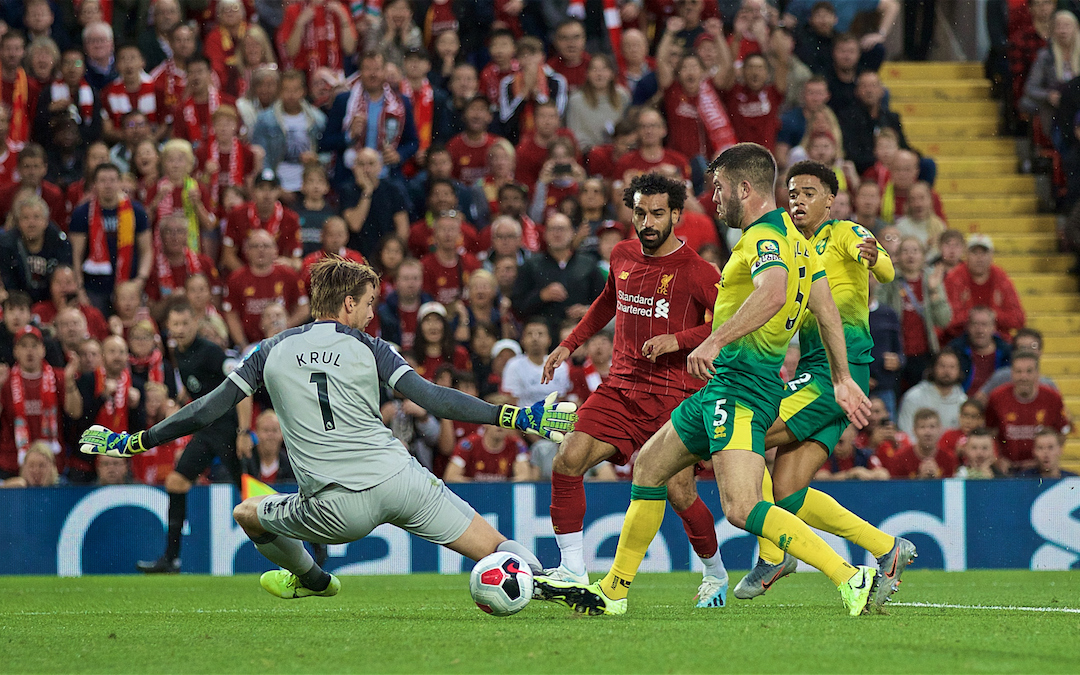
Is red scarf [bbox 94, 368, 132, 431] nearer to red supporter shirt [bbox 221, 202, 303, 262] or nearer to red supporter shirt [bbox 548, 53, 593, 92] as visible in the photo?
red supporter shirt [bbox 221, 202, 303, 262]

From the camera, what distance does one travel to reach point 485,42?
52.3 feet

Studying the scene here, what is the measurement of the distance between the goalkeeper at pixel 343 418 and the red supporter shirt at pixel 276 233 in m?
7.09

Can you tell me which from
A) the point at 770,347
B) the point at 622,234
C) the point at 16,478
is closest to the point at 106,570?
the point at 16,478

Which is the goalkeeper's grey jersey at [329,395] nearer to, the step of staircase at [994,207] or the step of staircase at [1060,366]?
the step of staircase at [1060,366]

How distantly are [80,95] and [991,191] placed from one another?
1093 cm

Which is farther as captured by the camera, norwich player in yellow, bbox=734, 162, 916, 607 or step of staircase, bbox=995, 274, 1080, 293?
step of staircase, bbox=995, 274, 1080, 293

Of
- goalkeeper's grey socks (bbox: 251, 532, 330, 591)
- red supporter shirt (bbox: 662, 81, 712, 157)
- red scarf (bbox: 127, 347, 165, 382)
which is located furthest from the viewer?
red supporter shirt (bbox: 662, 81, 712, 157)

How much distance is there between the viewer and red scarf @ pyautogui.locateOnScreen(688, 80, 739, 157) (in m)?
14.7

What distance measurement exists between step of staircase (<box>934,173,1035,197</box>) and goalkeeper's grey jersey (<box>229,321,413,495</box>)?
1211cm

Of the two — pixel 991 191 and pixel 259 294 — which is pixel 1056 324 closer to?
pixel 991 191

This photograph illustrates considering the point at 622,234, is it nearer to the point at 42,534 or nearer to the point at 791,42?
the point at 791,42

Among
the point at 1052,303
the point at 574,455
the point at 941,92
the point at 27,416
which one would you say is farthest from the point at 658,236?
the point at 941,92

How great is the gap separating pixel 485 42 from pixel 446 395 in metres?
10.3

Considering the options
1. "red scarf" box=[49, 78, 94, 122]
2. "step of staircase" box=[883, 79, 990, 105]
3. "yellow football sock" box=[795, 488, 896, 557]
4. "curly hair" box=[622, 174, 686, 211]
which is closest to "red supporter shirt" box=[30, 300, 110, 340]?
"red scarf" box=[49, 78, 94, 122]
